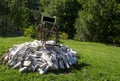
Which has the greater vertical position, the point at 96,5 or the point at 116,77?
the point at 96,5

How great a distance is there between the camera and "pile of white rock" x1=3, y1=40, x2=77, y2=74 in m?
9.45

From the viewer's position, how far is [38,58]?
9680 millimetres

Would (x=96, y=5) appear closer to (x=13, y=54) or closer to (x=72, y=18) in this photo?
(x=72, y=18)

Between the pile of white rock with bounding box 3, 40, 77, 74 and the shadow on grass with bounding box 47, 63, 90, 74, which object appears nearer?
the pile of white rock with bounding box 3, 40, 77, 74

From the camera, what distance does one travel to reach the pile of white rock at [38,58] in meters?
9.45

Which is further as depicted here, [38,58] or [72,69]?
[72,69]

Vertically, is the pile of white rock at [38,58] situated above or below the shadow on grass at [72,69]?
above

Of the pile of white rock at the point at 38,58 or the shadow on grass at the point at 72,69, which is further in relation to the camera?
the shadow on grass at the point at 72,69

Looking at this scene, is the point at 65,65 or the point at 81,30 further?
the point at 81,30

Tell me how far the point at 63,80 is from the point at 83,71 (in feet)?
3.97

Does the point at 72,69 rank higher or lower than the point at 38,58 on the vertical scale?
lower

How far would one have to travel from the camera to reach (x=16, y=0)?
3058 cm

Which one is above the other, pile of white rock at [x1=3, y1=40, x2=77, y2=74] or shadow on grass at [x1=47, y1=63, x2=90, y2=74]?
pile of white rock at [x1=3, y1=40, x2=77, y2=74]

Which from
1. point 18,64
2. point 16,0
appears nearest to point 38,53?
point 18,64
